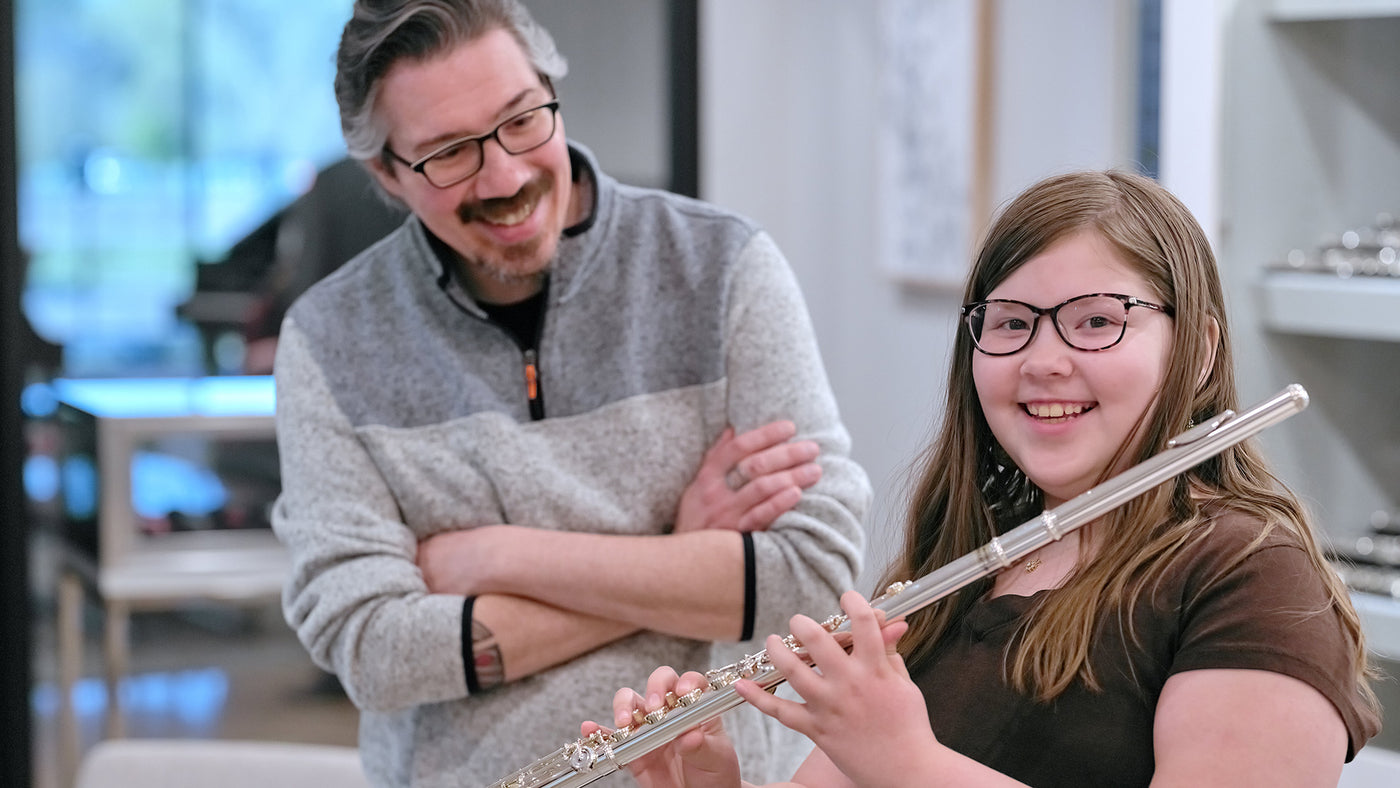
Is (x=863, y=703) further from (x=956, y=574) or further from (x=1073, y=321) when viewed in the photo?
(x=1073, y=321)

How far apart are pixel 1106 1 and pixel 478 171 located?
65.1 inches

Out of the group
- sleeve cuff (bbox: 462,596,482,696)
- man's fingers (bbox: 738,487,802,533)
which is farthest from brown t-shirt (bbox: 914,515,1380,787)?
sleeve cuff (bbox: 462,596,482,696)

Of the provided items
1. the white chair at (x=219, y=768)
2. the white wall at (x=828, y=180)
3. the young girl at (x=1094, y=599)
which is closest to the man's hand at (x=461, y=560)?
the young girl at (x=1094, y=599)

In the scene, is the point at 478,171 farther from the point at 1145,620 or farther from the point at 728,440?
the point at 1145,620

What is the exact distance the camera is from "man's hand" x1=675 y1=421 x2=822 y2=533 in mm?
1400

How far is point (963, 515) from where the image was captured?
1.13 m

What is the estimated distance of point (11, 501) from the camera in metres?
3.22

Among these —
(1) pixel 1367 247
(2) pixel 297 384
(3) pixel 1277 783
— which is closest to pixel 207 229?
(2) pixel 297 384

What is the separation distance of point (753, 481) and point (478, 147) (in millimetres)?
434

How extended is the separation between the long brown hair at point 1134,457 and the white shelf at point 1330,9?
928 mm

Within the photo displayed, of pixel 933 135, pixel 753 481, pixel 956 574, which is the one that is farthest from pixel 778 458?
pixel 933 135

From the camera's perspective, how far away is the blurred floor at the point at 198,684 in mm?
3275

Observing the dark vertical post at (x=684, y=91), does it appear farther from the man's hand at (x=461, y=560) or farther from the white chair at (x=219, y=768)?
the man's hand at (x=461, y=560)

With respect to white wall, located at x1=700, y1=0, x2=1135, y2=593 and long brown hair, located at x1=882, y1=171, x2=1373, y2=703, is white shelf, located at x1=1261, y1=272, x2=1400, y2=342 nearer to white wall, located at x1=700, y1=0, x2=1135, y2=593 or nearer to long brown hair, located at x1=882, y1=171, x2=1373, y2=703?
long brown hair, located at x1=882, y1=171, x2=1373, y2=703
